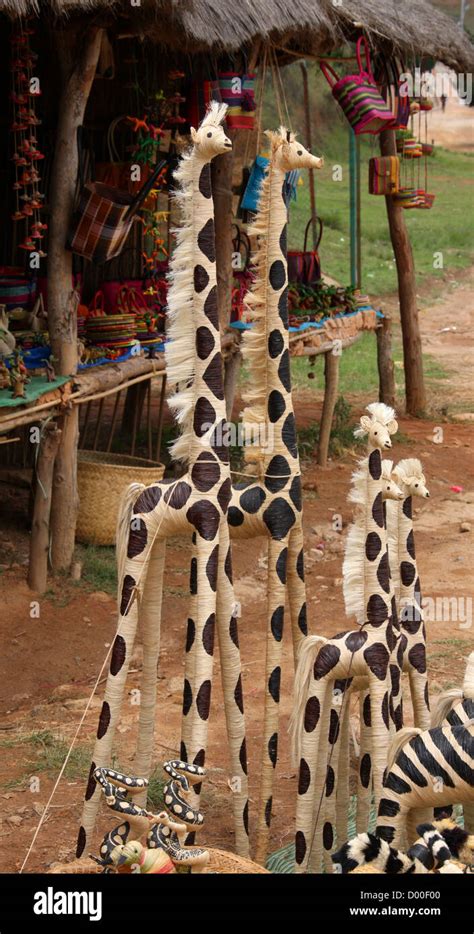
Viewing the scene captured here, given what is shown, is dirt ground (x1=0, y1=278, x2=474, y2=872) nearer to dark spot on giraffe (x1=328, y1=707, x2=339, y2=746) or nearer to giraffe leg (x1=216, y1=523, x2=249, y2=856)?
giraffe leg (x1=216, y1=523, x2=249, y2=856)

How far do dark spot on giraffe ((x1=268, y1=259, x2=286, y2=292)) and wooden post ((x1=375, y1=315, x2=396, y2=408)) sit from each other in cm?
658

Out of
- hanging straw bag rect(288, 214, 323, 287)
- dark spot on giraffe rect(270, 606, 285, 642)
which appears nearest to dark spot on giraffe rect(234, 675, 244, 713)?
dark spot on giraffe rect(270, 606, 285, 642)

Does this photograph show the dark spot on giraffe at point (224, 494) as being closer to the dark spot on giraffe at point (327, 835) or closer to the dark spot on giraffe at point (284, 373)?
the dark spot on giraffe at point (284, 373)

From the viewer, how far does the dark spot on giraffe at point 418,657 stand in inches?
141

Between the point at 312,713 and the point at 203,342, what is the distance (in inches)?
41.1

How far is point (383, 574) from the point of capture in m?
3.06

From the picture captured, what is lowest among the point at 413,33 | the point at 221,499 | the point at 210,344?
the point at 221,499

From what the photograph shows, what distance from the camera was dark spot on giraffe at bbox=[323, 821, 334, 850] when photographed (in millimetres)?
3260

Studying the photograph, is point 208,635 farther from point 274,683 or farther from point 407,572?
point 407,572

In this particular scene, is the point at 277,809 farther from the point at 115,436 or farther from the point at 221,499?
the point at 115,436

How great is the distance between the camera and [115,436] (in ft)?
30.6

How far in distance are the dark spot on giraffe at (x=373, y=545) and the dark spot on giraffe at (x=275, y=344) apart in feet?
2.13
